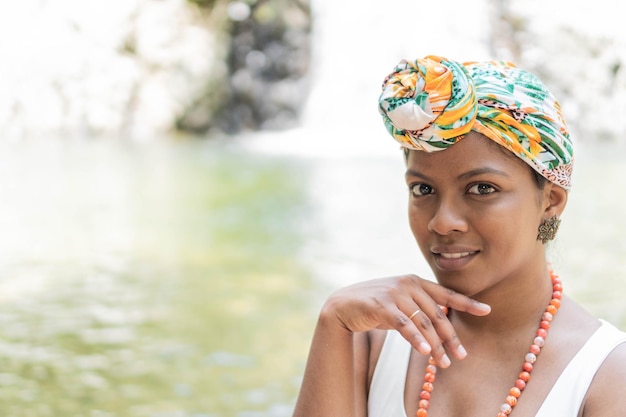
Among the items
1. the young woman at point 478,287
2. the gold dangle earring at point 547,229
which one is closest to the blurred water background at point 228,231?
the gold dangle earring at point 547,229

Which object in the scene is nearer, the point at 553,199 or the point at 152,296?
the point at 553,199

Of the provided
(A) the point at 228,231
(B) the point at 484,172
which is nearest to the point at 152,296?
(A) the point at 228,231

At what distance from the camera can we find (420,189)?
1826 mm

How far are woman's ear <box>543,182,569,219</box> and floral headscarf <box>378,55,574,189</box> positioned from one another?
40mm

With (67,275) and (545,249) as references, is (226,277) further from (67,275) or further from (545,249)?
(545,249)

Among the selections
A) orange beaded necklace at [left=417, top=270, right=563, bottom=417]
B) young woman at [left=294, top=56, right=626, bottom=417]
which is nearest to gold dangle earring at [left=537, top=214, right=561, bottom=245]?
young woman at [left=294, top=56, right=626, bottom=417]

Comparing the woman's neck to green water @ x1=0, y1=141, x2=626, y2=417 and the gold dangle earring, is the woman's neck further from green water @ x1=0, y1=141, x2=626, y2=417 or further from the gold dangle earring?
green water @ x1=0, y1=141, x2=626, y2=417

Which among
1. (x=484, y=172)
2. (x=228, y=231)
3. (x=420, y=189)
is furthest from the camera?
(x=228, y=231)

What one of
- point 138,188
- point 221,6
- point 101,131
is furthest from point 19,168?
point 221,6

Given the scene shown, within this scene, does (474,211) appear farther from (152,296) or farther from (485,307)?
(152,296)

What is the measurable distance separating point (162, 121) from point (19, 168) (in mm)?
A: 5900

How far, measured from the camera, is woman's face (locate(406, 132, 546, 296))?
1.73 meters

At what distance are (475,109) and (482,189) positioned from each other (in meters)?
0.17

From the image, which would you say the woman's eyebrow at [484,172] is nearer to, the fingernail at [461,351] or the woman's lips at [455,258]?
the woman's lips at [455,258]
